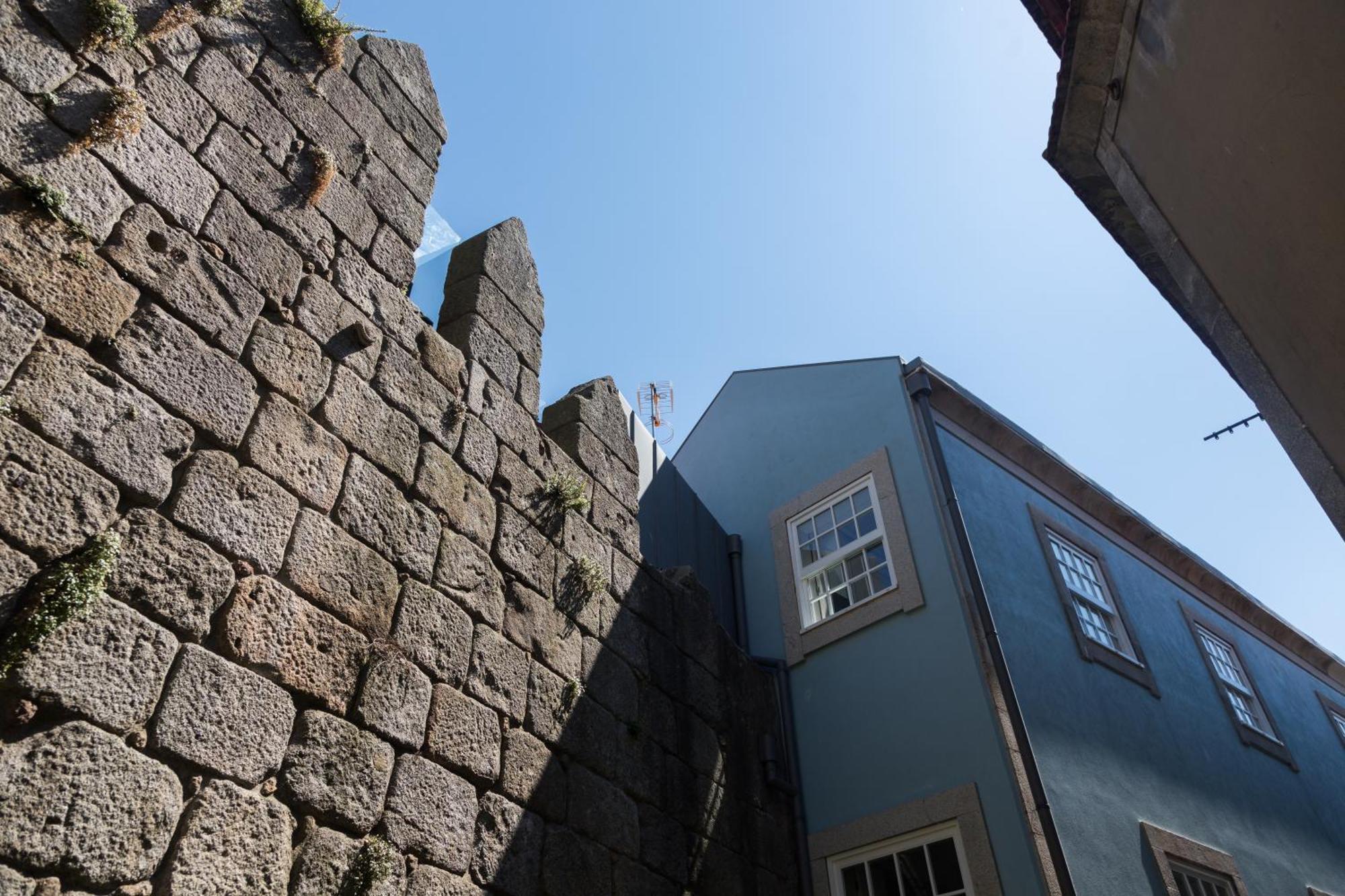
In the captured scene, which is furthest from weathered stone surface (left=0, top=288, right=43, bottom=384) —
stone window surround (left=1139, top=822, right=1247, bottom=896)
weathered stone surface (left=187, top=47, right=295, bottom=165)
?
stone window surround (left=1139, top=822, right=1247, bottom=896)

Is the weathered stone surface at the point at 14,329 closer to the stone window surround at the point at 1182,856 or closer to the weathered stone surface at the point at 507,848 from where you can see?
the weathered stone surface at the point at 507,848

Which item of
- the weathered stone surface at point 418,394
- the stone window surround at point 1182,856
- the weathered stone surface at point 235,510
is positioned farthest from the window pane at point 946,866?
the weathered stone surface at point 235,510

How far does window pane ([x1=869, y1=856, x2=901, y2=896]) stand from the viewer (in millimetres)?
5895


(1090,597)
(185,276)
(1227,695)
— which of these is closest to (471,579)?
(185,276)

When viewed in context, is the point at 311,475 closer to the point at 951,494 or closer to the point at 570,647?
the point at 570,647

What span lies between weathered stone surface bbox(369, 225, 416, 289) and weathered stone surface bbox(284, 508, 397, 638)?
122cm

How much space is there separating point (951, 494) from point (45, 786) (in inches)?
239

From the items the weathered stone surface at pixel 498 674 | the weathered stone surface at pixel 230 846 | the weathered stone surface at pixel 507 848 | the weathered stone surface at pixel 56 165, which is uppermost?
the weathered stone surface at pixel 56 165

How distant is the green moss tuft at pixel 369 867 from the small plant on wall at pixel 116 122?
2275 millimetres

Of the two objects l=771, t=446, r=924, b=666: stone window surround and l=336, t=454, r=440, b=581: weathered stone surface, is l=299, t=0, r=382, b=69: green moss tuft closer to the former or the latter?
l=336, t=454, r=440, b=581: weathered stone surface

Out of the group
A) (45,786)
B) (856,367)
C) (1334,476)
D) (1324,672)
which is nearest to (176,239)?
(45,786)

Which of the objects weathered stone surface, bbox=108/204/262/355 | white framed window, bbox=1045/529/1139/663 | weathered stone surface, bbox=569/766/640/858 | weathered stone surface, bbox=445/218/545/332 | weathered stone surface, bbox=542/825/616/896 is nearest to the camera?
weathered stone surface, bbox=108/204/262/355

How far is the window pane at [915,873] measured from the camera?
18.8 ft

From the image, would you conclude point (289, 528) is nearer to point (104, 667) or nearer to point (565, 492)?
point (104, 667)
